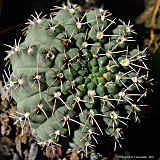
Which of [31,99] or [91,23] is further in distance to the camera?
[91,23]

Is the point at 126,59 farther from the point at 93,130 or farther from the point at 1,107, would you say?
the point at 1,107

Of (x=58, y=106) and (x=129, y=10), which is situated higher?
(x=129, y=10)

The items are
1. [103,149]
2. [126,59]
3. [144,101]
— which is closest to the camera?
[126,59]

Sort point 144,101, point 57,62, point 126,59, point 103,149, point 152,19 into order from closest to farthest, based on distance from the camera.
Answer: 1. point 57,62
2. point 126,59
3. point 144,101
4. point 103,149
5. point 152,19

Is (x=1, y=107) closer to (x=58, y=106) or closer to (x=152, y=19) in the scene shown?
(x=58, y=106)

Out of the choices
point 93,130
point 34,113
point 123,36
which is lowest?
point 93,130

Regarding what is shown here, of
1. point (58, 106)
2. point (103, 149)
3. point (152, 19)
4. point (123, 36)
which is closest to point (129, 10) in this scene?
point (152, 19)
